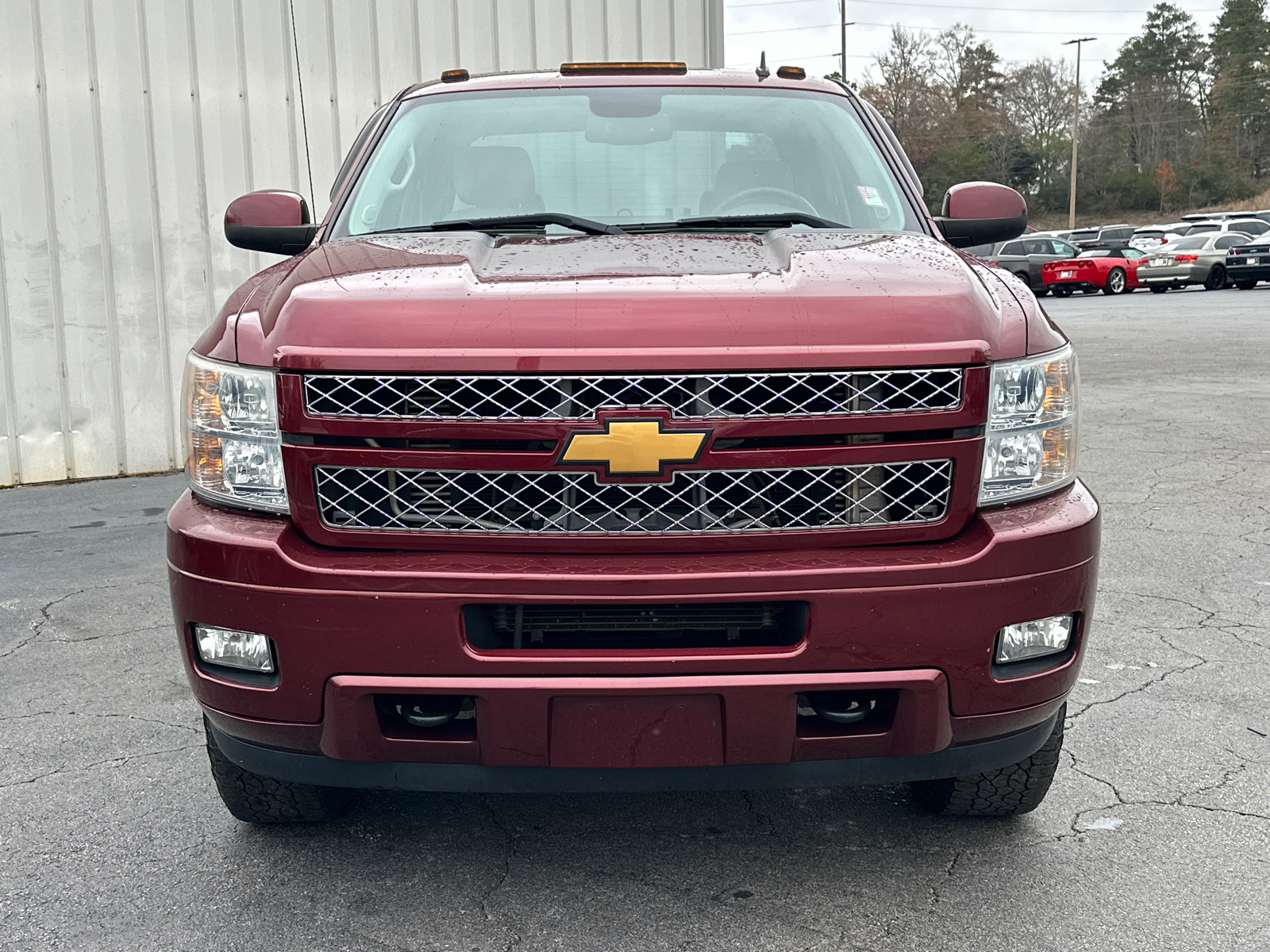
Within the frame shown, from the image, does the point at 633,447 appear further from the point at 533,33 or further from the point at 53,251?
the point at 533,33

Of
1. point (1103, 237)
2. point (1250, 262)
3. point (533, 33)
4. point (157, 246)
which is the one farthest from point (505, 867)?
point (1103, 237)

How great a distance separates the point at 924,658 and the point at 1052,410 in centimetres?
59

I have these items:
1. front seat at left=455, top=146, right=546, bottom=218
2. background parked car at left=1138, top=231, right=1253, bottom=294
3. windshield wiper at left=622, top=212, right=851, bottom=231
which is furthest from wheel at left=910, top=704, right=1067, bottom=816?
background parked car at left=1138, top=231, right=1253, bottom=294

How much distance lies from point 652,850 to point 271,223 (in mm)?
2125

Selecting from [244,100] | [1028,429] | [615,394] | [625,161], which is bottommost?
[1028,429]

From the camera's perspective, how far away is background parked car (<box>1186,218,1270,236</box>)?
33.9 m

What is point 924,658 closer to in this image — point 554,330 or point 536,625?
point 536,625

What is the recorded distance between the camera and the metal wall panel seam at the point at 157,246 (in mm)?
8195

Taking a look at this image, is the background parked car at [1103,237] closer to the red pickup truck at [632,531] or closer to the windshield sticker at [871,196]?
the windshield sticker at [871,196]

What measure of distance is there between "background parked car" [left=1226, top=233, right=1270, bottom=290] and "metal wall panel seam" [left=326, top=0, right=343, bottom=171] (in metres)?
27.4

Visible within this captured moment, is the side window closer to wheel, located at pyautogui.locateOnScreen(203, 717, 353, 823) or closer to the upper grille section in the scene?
the upper grille section

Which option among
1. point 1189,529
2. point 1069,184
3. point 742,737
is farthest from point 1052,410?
point 1069,184

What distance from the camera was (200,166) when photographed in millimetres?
8453

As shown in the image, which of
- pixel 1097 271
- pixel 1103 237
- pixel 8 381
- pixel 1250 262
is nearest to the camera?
pixel 8 381
